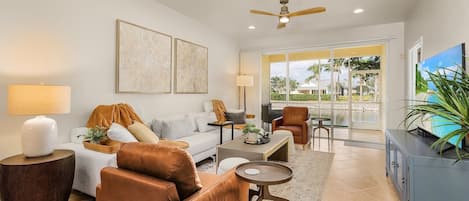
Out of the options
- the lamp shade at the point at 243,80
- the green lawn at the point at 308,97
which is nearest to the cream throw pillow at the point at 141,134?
the lamp shade at the point at 243,80

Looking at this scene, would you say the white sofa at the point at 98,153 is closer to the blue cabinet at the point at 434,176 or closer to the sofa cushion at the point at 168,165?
the sofa cushion at the point at 168,165

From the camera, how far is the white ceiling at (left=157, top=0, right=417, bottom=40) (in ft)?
13.4

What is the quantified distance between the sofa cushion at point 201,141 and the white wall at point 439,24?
127 inches

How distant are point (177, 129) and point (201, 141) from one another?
426 mm

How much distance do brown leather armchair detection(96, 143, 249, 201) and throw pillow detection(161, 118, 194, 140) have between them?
200cm

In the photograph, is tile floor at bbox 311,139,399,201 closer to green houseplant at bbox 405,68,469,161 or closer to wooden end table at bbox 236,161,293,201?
wooden end table at bbox 236,161,293,201

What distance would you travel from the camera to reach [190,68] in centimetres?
493

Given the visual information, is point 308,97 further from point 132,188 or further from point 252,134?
point 132,188

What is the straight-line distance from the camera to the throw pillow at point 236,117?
532 centimetres

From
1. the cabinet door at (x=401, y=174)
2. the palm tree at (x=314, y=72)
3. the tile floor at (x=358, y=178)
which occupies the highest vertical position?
the palm tree at (x=314, y=72)

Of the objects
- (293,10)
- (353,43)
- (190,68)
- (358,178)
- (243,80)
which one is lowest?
(358,178)

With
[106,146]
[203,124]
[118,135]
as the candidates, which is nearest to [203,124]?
[203,124]

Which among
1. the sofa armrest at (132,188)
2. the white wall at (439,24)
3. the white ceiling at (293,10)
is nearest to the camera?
the sofa armrest at (132,188)

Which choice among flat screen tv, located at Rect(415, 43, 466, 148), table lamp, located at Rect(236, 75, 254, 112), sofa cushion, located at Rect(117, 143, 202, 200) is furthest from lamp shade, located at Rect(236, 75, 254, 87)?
sofa cushion, located at Rect(117, 143, 202, 200)
